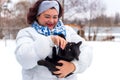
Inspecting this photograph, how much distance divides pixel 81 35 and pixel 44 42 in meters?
14.7

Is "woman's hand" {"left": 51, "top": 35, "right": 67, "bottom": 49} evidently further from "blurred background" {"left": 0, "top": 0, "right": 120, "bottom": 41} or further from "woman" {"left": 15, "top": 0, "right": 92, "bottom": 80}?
"blurred background" {"left": 0, "top": 0, "right": 120, "bottom": 41}

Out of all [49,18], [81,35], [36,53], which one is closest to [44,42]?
[36,53]

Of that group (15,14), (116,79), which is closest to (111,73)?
(116,79)

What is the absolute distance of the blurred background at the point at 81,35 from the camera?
5211 mm

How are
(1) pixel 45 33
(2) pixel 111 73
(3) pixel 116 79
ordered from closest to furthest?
(1) pixel 45 33 → (3) pixel 116 79 → (2) pixel 111 73

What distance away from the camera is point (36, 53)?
5.00 feet

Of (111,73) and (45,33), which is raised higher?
(45,33)

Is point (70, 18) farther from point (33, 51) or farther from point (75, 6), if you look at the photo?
point (33, 51)

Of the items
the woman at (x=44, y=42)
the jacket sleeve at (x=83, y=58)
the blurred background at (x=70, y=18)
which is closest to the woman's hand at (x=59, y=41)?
the woman at (x=44, y=42)

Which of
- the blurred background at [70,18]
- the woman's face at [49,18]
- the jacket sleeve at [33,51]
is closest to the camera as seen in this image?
the jacket sleeve at [33,51]

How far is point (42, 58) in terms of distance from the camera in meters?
1.54

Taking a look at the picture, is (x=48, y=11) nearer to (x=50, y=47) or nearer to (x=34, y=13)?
(x=34, y=13)

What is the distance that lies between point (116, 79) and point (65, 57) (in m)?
3.32

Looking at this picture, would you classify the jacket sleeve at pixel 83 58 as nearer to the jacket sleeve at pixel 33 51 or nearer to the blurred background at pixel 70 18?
the jacket sleeve at pixel 33 51
